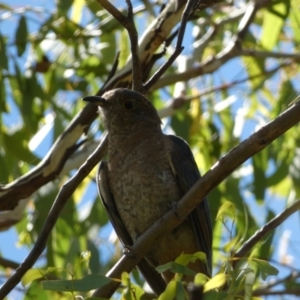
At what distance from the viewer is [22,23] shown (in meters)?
5.50

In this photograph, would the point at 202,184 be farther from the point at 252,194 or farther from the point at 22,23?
the point at 22,23

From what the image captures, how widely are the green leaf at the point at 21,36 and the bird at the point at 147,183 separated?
95 cm

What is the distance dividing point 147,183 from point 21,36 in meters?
1.62

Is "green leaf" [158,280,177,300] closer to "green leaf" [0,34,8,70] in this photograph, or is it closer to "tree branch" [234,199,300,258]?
"tree branch" [234,199,300,258]

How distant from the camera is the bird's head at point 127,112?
15.5ft

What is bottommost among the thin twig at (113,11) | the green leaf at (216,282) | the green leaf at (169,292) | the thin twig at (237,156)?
the green leaf at (216,282)

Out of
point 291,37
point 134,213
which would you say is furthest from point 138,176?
point 291,37

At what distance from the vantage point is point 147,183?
4.45 meters

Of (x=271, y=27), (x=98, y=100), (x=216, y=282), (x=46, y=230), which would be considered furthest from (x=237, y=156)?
(x=271, y=27)

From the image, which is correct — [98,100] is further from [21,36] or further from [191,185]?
[21,36]

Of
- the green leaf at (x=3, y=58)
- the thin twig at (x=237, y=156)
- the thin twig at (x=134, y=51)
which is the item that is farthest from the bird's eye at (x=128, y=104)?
the thin twig at (x=237, y=156)

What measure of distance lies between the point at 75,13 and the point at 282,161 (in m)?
1.90

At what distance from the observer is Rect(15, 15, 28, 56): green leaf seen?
5.39 meters

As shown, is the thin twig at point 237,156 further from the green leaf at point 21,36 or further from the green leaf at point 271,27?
the green leaf at point 271,27
